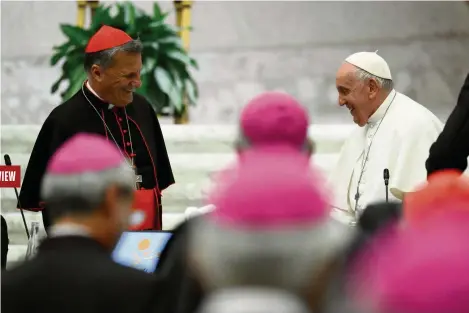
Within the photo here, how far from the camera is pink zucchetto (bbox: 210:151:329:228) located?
1.75 metres

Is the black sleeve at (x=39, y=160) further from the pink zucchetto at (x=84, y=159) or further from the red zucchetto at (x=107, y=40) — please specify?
the pink zucchetto at (x=84, y=159)

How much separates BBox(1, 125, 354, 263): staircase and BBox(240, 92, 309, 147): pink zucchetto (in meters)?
3.90

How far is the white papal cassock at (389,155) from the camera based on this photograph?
5.23 meters

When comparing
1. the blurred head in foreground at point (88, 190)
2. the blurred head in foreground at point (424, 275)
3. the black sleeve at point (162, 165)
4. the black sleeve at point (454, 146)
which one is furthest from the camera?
the black sleeve at point (162, 165)

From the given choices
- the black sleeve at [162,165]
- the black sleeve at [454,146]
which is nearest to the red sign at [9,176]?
the black sleeve at [162,165]

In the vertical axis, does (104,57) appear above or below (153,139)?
above

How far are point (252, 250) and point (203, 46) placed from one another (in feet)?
27.6

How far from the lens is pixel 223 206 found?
1768 mm

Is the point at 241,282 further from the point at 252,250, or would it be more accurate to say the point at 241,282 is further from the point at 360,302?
the point at 360,302

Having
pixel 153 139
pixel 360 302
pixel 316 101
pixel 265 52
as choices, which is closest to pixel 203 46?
pixel 265 52

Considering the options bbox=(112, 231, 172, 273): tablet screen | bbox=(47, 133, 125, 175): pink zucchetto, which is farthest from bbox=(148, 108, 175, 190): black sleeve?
bbox=(47, 133, 125, 175): pink zucchetto

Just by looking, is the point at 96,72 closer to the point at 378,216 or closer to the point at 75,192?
the point at 378,216

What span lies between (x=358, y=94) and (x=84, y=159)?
127 inches

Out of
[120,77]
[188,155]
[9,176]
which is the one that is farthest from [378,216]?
[188,155]
